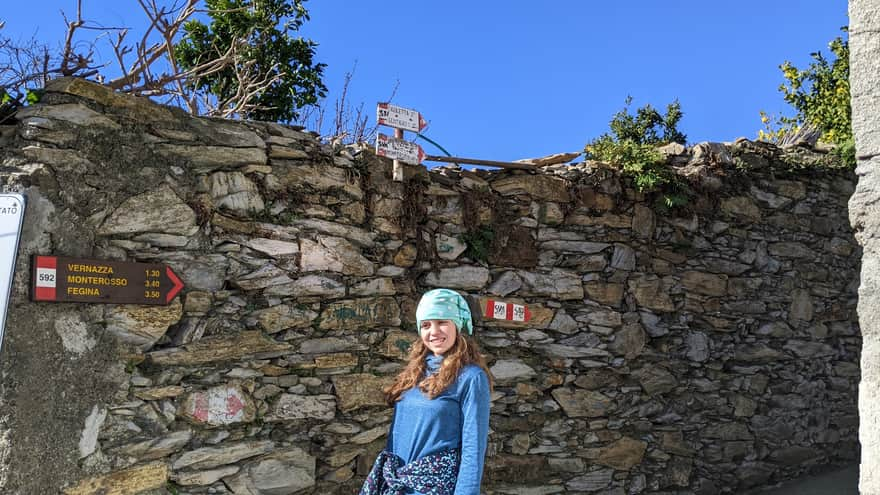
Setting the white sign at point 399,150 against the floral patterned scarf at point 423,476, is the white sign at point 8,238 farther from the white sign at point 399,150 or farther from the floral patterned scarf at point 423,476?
the white sign at point 399,150

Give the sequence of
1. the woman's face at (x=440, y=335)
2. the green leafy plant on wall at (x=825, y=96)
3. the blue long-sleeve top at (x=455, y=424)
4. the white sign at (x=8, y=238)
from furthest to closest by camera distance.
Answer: the green leafy plant on wall at (x=825, y=96) → the white sign at (x=8, y=238) → the woman's face at (x=440, y=335) → the blue long-sleeve top at (x=455, y=424)

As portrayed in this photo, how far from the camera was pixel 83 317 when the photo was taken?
3.62 m

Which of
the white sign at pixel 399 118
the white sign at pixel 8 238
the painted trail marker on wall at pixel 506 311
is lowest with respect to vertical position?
the painted trail marker on wall at pixel 506 311

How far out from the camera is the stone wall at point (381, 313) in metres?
3.64

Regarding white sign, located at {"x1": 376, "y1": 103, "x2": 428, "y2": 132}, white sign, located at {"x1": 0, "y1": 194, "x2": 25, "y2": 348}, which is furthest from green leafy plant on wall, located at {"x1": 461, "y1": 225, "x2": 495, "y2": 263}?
white sign, located at {"x1": 0, "y1": 194, "x2": 25, "y2": 348}

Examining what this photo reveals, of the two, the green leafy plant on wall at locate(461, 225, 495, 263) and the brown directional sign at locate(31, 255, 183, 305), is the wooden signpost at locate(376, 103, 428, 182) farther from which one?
the brown directional sign at locate(31, 255, 183, 305)

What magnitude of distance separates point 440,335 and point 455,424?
32cm

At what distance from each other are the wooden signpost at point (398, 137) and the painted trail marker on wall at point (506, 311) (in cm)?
105

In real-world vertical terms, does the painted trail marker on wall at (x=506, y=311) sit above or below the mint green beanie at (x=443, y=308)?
below

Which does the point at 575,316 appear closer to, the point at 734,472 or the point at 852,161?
the point at 734,472

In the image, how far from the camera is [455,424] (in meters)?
2.51

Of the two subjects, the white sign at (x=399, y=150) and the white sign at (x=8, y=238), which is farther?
the white sign at (x=399, y=150)

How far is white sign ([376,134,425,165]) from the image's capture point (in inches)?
179

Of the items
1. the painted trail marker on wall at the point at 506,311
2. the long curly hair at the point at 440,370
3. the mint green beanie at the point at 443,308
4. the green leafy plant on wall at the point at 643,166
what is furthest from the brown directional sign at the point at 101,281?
the green leafy plant on wall at the point at 643,166
